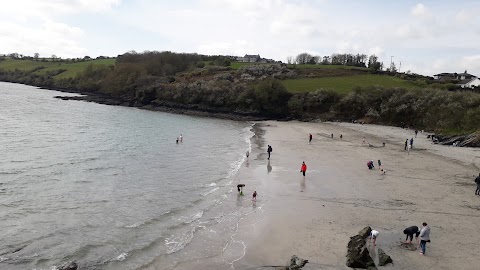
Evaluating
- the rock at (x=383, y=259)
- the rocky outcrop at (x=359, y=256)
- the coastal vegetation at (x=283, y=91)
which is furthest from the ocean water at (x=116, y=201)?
the coastal vegetation at (x=283, y=91)

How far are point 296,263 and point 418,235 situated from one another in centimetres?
684

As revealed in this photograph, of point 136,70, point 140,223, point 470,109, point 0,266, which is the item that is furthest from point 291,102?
point 0,266

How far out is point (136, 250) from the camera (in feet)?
58.5

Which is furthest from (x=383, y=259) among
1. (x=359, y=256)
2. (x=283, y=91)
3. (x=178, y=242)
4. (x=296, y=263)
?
(x=283, y=91)

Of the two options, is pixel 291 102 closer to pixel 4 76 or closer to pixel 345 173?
pixel 345 173

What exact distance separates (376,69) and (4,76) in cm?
16564

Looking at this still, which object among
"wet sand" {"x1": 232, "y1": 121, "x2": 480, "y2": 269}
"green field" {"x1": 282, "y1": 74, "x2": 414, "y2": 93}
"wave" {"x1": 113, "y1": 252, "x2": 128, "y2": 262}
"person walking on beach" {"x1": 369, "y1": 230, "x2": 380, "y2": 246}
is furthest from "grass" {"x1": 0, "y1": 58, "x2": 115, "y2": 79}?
"person walking on beach" {"x1": 369, "y1": 230, "x2": 380, "y2": 246}

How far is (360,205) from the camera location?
23969mm

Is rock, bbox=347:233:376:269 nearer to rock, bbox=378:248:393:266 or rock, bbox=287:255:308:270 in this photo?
rock, bbox=378:248:393:266

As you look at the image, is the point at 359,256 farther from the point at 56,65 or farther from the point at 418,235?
the point at 56,65

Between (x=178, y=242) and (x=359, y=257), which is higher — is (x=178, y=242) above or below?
below

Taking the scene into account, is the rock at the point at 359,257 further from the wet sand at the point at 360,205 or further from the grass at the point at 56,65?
the grass at the point at 56,65

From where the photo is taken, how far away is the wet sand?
1711cm

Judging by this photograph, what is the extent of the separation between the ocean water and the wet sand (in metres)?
2.08
